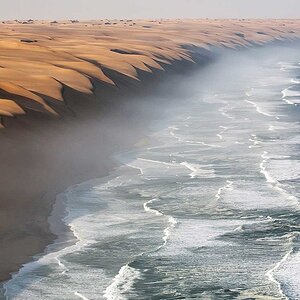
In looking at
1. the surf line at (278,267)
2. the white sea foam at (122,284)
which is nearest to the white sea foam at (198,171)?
the surf line at (278,267)

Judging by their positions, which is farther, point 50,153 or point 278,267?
point 50,153

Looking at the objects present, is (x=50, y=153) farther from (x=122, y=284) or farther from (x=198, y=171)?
(x=122, y=284)

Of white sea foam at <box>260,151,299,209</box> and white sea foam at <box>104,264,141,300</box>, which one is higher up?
white sea foam at <box>104,264,141,300</box>

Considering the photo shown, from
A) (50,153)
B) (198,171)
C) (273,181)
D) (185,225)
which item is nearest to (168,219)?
(185,225)

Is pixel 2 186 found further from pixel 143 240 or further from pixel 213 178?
pixel 213 178

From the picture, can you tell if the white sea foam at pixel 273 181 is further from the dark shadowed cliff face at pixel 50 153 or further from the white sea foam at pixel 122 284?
the white sea foam at pixel 122 284

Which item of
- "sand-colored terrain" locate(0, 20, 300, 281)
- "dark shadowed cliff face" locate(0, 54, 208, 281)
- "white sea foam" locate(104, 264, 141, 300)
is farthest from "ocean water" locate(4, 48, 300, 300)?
"sand-colored terrain" locate(0, 20, 300, 281)

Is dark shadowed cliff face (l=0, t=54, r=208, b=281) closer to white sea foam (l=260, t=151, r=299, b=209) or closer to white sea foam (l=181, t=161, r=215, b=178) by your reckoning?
white sea foam (l=181, t=161, r=215, b=178)

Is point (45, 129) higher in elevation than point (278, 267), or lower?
higher
